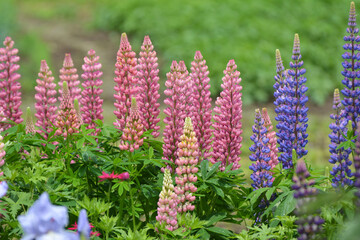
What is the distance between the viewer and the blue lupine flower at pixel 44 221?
1.86 metres

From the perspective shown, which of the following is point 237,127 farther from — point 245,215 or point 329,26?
point 329,26

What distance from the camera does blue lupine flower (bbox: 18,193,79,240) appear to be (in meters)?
1.86

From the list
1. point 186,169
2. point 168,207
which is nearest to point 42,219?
point 168,207

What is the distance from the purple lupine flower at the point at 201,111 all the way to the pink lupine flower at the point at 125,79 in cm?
38

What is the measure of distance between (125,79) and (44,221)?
2.03m

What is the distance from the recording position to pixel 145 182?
3.61m

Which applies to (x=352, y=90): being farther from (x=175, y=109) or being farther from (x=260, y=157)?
(x=175, y=109)

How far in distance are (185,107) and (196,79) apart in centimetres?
19

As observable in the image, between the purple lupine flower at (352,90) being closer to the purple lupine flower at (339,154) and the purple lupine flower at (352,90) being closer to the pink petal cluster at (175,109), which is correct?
the purple lupine flower at (339,154)

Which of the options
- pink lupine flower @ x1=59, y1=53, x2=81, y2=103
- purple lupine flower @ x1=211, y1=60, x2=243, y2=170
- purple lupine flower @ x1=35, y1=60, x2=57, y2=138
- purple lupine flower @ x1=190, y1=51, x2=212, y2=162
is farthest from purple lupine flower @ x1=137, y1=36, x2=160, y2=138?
purple lupine flower @ x1=35, y1=60, x2=57, y2=138

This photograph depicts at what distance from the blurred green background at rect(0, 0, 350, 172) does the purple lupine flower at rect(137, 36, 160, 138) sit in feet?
15.4

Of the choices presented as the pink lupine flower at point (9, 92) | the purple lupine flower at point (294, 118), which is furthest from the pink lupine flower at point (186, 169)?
the pink lupine flower at point (9, 92)

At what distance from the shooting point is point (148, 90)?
12.4 feet

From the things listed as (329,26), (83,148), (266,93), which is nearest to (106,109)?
(266,93)
